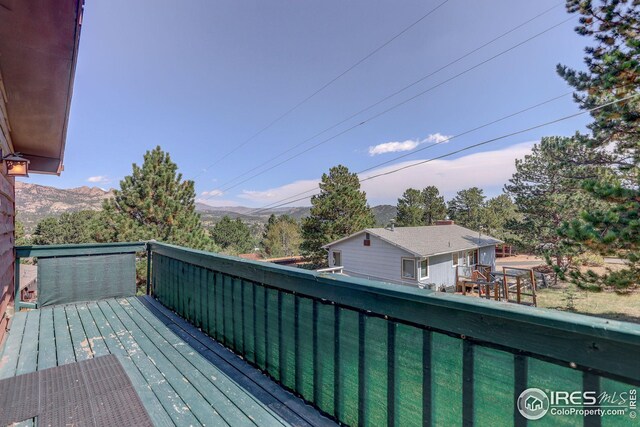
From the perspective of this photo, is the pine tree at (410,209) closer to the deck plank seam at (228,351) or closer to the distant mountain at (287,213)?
the distant mountain at (287,213)

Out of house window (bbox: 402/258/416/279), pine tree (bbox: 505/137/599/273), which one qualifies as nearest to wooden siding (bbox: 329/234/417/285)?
house window (bbox: 402/258/416/279)

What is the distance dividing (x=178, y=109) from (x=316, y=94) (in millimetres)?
8386

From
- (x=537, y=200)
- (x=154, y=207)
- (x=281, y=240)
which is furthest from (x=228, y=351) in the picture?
(x=281, y=240)

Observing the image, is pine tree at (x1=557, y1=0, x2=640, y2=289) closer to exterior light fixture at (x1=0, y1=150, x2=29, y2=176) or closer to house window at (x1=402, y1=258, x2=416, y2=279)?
→ house window at (x1=402, y1=258, x2=416, y2=279)

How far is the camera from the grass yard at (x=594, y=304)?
11.5 metres

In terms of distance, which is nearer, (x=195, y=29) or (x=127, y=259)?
(x=127, y=259)

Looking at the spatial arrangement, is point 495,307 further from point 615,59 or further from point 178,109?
point 178,109

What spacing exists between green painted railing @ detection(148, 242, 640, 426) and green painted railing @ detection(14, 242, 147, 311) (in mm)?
2727

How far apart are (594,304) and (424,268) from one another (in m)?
7.32

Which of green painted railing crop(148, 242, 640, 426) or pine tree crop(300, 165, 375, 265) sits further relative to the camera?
pine tree crop(300, 165, 375, 265)

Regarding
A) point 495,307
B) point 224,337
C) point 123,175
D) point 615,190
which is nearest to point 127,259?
point 224,337

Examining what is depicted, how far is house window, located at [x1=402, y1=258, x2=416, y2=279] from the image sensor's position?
45.6 feet

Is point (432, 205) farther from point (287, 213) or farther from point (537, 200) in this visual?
point (287, 213)

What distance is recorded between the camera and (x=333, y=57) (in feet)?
46.7
